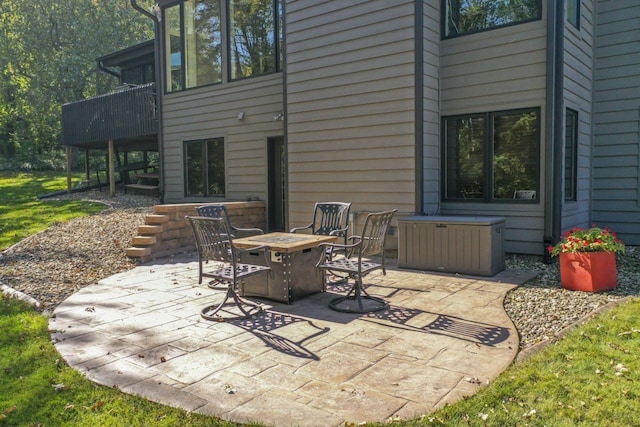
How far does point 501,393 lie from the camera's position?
2.72 metres

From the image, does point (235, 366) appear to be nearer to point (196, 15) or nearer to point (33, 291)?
point (33, 291)

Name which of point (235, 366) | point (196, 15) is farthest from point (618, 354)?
point (196, 15)

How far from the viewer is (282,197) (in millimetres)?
9414

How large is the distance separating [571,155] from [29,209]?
11.7 meters

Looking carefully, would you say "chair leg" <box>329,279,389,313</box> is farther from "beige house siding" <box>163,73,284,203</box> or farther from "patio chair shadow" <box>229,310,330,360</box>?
"beige house siding" <box>163,73,284,203</box>

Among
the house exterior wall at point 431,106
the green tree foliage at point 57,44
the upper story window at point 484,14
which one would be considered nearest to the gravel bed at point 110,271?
the house exterior wall at point 431,106

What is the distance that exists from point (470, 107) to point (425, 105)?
677 mm

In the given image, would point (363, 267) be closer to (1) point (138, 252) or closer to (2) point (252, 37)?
(1) point (138, 252)

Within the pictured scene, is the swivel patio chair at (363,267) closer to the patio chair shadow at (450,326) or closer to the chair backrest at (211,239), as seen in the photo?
the patio chair shadow at (450,326)

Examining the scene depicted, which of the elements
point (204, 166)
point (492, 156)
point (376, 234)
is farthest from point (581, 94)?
point (204, 166)

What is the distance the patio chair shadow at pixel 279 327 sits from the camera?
3.52 m

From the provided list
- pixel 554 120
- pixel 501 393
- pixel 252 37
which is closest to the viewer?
pixel 501 393

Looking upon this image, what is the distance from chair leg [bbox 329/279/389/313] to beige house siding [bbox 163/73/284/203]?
4864 mm

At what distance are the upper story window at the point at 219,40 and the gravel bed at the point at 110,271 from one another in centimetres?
330
